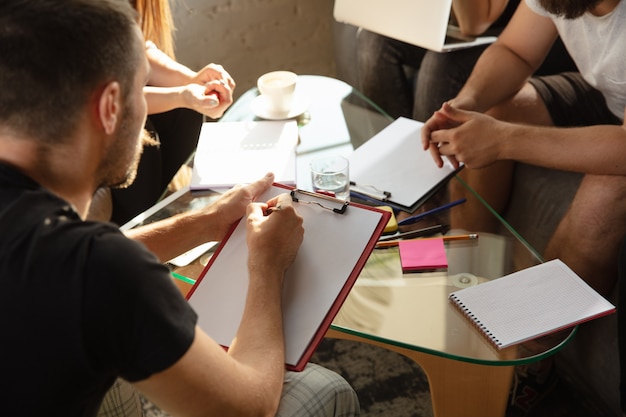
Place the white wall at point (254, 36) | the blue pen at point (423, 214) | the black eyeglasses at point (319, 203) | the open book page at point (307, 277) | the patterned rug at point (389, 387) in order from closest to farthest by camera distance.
Result: the open book page at point (307, 277), the black eyeglasses at point (319, 203), the blue pen at point (423, 214), the patterned rug at point (389, 387), the white wall at point (254, 36)

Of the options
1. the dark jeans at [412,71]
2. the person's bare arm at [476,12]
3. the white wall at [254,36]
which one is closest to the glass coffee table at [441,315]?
the dark jeans at [412,71]

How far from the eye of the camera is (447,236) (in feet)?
4.29

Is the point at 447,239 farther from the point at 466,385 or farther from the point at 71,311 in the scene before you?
the point at 71,311

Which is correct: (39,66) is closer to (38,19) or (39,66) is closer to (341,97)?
(38,19)

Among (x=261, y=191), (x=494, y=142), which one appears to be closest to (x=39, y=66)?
(x=261, y=191)

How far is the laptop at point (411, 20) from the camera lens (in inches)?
74.8

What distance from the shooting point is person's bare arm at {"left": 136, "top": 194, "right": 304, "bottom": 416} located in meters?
0.81

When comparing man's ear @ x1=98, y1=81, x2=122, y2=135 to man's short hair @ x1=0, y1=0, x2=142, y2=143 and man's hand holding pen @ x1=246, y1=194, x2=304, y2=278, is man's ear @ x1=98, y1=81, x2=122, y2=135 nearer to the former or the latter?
man's short hair @ x1=0, y1=0, x2=142, y2=143

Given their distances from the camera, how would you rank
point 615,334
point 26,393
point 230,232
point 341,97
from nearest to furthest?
point 26,393 → point 230,232 → point 615,334 → point 341,97

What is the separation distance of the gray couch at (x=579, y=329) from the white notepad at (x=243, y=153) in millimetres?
584

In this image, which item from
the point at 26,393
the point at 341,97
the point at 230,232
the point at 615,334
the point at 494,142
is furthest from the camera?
the point at 341,97

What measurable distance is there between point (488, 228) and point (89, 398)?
2.67 feet

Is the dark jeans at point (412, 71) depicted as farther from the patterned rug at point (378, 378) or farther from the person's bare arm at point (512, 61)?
the patterned rug at point (378, 378)

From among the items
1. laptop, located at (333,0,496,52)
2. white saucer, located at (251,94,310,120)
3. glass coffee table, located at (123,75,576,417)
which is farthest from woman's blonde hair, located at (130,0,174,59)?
glass coffee table, located at (123,75,576,417)
